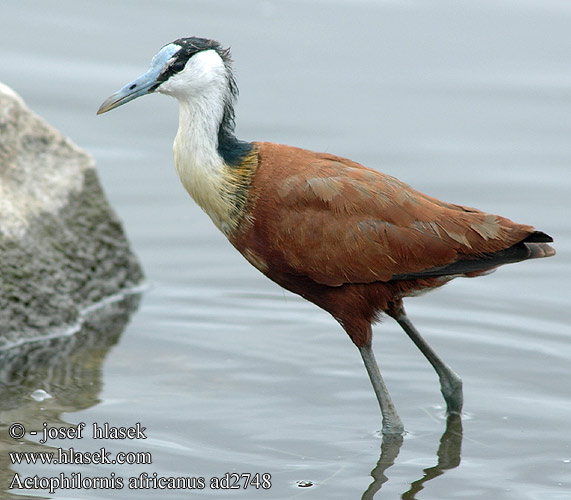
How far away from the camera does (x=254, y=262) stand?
6.51 metres

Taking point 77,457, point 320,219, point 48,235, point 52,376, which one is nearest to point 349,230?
point 320,219

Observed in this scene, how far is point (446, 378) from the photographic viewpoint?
693 cm

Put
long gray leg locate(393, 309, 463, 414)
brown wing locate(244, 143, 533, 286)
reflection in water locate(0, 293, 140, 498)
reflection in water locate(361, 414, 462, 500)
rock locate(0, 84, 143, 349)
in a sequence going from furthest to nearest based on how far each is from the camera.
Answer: rock locate(0, 84, 143, 349) < long gray leg locate(393, 309, 463, 414) < reflection in water locate(0, 293, 140, 498) < brown wing locate(244, 143, 533, 286) < reflection in water locate(361, 414, 462, 500)

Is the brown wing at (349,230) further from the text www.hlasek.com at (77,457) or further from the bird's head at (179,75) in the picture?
the text www.hlasek.com at (77,457)

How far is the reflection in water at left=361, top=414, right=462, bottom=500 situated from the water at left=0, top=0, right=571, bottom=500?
0.05 feet

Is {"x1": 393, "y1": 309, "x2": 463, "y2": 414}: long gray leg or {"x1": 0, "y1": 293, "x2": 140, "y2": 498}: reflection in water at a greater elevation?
{"x1": 393, "y1": 309, "x2": 463, "y2": 414}: long gray leg

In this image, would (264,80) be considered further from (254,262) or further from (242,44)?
(254,262)

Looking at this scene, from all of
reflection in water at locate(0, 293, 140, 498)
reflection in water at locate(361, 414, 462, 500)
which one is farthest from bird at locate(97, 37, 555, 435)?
reflection in water at locate(0, 293, 140, 498)

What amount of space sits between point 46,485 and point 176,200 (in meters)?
4.34

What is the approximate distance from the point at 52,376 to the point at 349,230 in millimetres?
2202

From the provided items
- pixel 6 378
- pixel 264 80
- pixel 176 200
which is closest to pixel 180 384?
pixel 6 378

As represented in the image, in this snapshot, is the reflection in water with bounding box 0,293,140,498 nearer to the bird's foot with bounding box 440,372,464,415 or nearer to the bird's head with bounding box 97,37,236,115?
the bird's head with bounding box 97,37,236,115

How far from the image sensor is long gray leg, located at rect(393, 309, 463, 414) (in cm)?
691

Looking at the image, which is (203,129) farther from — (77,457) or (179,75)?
(77,457)
